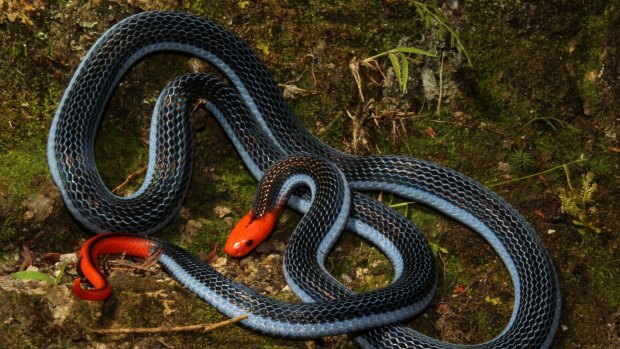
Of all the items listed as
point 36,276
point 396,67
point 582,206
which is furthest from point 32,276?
point 582,206

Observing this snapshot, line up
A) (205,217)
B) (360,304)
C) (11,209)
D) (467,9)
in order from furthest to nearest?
1. (467,9)
2. (205,217)
3. (11,209)
4. (360,304)

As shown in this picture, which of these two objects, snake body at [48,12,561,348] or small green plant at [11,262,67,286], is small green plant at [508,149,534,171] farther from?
small green plant at [11,262,67,286]

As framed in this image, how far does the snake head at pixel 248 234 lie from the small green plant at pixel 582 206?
3509 mm

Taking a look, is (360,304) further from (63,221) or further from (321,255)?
(63,221)

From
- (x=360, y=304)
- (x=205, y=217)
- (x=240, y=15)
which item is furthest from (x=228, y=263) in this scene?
(x=240, y=15)

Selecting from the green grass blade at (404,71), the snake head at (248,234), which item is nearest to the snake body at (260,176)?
the snake head at (248,234)

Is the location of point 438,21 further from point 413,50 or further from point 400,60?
point 400,60

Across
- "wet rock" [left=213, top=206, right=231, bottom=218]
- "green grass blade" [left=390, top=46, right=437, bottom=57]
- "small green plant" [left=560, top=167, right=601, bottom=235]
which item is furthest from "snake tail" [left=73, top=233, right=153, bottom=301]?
"small green plant" [left=560, top=167, right=601, bottom=235]

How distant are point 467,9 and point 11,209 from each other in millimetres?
6229

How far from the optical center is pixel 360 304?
6.68 m

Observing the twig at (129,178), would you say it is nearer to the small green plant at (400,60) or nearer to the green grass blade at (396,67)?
the small green plant at (400,60)

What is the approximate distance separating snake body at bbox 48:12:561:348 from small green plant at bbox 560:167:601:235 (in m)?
0.72

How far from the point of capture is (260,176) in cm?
827

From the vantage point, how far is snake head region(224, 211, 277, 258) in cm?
762
